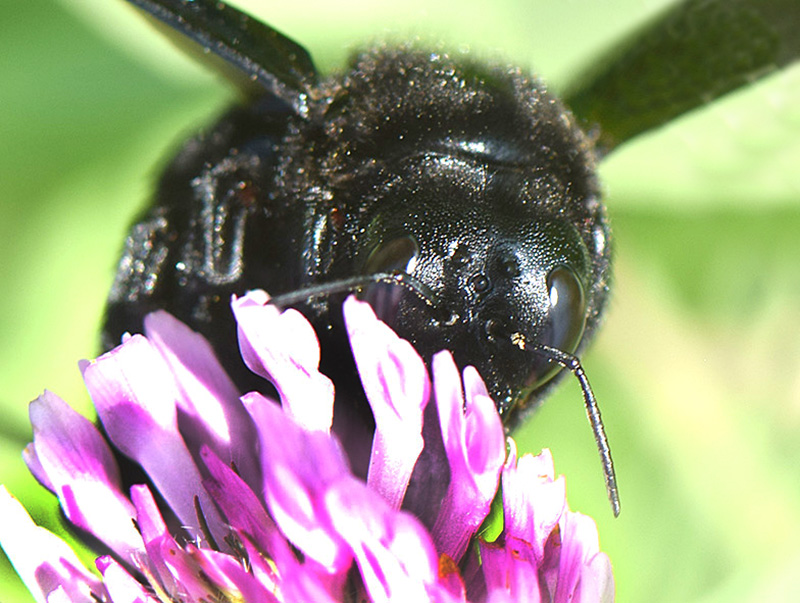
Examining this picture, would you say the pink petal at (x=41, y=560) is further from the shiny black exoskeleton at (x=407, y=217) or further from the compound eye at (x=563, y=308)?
the compound eye at (x=563, y=308)

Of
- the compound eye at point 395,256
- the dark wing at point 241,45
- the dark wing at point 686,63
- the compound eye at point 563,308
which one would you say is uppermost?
the dark wing at point 686,63

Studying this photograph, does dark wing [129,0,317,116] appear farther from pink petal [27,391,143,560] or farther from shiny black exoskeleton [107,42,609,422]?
pink petal [27,391,143,560]

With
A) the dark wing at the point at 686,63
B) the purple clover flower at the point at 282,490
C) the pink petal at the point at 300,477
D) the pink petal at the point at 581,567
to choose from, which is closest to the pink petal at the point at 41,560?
the purple clover flower at the point at 282,490

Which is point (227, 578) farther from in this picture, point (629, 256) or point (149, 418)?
point (629, 256)

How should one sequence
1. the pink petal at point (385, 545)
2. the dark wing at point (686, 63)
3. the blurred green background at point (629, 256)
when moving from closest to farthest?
the pink petal at point (385, 545)
the dark wing at point (686, 63)
the blurred green background at point (629, 256)

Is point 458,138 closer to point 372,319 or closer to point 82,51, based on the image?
point 372,319

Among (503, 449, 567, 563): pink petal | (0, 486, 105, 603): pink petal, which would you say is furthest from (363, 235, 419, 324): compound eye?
(0, 486, 105, 603): pink petal

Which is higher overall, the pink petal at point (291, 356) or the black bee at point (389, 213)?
the black bee at point (389, 213)
